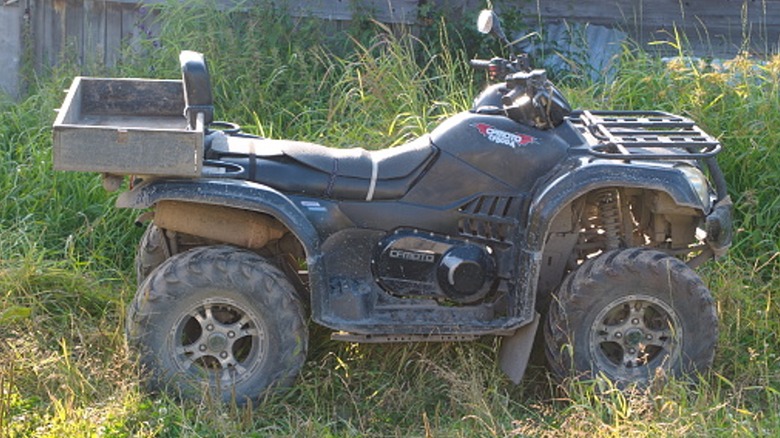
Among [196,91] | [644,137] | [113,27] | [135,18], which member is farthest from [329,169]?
[113,27]

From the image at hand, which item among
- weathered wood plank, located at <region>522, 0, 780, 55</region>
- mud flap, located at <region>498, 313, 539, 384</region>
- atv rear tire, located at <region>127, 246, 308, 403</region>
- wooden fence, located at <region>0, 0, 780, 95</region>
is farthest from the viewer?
weathered wood plank, located at <region>522, 0, 780, 55</region>

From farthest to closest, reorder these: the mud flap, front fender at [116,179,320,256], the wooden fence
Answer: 1. the wooden fence
2. the mud flap
3. front fender at [116,179,320,256]

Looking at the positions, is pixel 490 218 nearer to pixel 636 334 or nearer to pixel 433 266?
pixel 433 266

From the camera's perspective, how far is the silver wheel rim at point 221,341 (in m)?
5.47

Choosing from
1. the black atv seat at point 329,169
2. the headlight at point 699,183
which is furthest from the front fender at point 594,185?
the black atv seat at point 329,169

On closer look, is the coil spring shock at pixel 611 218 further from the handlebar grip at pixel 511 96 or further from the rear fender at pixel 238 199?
the rear fender at pixel 238 199

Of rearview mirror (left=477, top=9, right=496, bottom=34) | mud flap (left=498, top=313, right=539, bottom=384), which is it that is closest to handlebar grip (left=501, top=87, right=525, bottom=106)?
rearview mirror (left=477, top=9, right=496, bottom=34)

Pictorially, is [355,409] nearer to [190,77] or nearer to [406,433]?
[406,433]

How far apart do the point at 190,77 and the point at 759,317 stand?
3237 mm

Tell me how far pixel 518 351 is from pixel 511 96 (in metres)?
1.20

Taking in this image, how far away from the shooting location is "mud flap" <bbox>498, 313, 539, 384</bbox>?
5.65m

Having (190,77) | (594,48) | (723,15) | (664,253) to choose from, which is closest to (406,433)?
(664,253)

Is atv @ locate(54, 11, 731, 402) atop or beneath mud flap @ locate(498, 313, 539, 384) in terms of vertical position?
atop

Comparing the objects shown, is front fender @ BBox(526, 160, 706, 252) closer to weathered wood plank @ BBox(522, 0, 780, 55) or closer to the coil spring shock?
the coil spring shock
